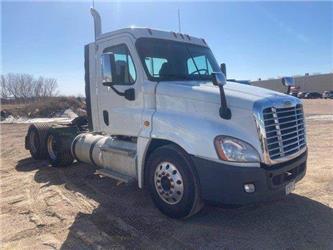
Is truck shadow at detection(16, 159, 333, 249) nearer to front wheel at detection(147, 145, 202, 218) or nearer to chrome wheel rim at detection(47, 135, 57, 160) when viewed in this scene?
front wheel at detection(147, 145, 202, 218)

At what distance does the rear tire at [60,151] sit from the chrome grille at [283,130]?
234 inches

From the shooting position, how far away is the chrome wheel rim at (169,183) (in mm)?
4977

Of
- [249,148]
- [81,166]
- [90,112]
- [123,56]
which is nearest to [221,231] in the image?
[249,148]

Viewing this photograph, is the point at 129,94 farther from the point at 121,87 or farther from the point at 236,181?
the point at 236,181

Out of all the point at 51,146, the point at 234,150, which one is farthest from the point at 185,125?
the point at 51,146

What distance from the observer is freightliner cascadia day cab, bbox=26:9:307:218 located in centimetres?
449

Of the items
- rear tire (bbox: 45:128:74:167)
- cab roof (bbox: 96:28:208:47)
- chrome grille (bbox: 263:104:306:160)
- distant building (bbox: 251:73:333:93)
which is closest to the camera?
chrome grille (bbox: 263:104:306:160)

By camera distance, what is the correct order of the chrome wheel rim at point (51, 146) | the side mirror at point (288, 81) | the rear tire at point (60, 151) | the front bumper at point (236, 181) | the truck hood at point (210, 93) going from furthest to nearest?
the chrome wheel rim at point (51, 146) < the rear tire at point (60, 151) < the side mirror at point (288, 81) < the truck hood at point (210, 93) < the front bumper at point (236, 181)

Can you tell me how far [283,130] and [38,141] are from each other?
292 inches

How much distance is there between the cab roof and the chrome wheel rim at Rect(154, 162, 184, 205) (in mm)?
2267

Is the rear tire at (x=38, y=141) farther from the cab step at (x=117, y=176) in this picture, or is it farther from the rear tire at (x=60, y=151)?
the cab step at (x=117, y=176)

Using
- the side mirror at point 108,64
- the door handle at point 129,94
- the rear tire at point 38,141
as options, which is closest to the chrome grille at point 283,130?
the door handle at point 129,94

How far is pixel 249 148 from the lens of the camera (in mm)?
4488

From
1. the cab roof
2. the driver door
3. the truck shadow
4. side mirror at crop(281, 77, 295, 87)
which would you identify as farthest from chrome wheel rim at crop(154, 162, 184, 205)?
side mirror at crop(281, 77, 295, 87)
